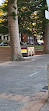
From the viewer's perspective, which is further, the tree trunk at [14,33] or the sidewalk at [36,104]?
the tree trunk at [14,33]

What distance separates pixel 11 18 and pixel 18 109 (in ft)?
50.3

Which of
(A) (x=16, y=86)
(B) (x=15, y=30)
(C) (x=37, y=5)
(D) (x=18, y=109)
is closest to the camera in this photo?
(D) (x=18, y=109)

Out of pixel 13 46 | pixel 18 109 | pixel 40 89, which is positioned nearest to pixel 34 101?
pixel 18 109

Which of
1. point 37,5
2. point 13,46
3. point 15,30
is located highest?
point 37,5

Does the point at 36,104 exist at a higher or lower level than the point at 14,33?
lower

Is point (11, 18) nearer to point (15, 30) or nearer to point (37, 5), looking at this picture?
point (15, 30)

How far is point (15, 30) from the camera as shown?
66.1 feet

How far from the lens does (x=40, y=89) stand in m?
8.01

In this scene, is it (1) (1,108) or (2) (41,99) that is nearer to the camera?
(1) (1,108)

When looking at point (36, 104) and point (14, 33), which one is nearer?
point (36, 104)

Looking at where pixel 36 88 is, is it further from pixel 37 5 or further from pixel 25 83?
pixel 37 5

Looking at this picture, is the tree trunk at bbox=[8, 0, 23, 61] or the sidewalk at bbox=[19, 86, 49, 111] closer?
the sidewalk at bbox=[19, 86, 49, 111]

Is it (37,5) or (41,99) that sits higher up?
(37,5)

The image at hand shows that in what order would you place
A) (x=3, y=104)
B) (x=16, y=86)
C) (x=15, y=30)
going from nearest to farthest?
(x=3, y=104) < (x=16, y=86) < (x=15, y=30)
